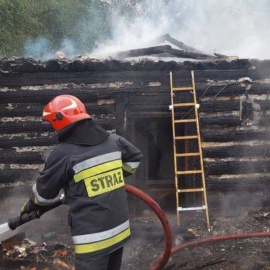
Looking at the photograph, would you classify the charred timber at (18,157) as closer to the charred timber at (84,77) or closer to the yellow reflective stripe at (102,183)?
the charred timber at (84,77)

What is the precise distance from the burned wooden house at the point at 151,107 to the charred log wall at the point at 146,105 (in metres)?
0.02

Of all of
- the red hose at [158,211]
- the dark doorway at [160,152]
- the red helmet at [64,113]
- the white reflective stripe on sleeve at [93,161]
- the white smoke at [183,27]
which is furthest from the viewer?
the white smoke at [183,27]

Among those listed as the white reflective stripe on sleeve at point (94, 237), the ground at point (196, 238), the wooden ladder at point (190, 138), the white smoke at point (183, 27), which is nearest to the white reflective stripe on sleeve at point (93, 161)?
the white reflective stripe on sleeve at point (94, 237)

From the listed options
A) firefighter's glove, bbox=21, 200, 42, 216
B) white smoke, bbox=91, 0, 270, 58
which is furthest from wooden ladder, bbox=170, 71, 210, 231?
white smoke, bbox=91, 0, 270, 58

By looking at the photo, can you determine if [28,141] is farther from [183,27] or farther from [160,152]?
[183,27]

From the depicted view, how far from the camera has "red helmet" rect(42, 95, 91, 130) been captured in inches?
128

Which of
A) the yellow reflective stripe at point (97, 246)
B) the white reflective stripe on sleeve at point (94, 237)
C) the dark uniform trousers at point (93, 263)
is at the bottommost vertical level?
the dark uniform trousers at point (93, 263)

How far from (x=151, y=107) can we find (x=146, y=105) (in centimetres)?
10

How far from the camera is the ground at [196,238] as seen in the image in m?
5.28

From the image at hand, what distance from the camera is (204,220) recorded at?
6.70 m

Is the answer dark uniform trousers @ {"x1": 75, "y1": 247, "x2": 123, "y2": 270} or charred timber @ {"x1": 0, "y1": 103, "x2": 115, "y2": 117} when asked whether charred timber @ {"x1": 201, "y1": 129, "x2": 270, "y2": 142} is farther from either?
dark uniform trousers @ {"x1": 75, "y1": 247, "x2": 123, "y2": 270}

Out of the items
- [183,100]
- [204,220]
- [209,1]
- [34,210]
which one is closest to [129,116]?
[183,100]

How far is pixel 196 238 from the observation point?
6.22m

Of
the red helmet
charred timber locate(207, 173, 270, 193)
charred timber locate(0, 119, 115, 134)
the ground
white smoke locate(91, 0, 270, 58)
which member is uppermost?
white smoke locate(91, 0, 270, 58)
